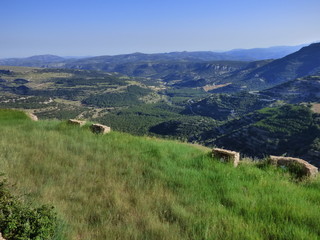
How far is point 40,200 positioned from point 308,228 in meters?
4.59

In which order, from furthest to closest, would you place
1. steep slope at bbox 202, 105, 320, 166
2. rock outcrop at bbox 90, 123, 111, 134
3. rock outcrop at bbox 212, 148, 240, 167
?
1. steep slope at bbox 202, 105, 320, 166
2. rock outcrop at bbox 90, 123, 111, 134
3. rock outcrop at bbox 212, 148, 240, 167

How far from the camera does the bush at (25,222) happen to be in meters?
3.17

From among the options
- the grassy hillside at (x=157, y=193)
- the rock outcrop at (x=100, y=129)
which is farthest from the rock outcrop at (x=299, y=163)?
the rock outcrop at (x=100, y=129)

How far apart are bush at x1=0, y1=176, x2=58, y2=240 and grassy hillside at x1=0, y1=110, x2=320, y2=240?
1.02ft

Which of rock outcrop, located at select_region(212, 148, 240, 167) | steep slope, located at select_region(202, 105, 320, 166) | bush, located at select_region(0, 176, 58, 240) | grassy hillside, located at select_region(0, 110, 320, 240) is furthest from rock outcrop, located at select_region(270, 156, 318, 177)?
steep slope, located at select_region(202, 105, 320, 166)

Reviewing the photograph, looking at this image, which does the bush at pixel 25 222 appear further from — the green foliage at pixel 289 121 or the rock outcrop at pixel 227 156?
the green foliage at pixel 289 121

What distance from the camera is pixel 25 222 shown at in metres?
3.31

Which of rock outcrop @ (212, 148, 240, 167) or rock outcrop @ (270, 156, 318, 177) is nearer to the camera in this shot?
rock outcrop @ (270, 156, 318, 177)

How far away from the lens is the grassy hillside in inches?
141

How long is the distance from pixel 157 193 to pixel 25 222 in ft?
7.77

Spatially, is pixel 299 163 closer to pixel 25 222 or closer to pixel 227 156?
pixel 227 156

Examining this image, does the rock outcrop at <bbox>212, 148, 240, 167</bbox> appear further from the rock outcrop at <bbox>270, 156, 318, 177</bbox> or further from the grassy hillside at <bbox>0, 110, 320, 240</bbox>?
the rock outcrop at <bbox>270, 156, 318, 177</bbox>

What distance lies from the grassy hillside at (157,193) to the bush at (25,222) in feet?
1.02

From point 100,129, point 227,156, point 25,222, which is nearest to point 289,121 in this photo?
point 100,129
